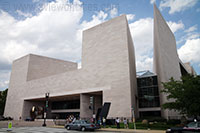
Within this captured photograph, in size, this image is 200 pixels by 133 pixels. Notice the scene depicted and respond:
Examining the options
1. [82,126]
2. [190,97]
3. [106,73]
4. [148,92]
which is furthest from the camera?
[148,92]

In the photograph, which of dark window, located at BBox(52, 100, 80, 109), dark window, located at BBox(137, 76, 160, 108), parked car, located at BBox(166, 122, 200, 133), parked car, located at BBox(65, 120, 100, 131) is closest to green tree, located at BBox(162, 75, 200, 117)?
parked car, located at BBox(166, 122, 200, 133)

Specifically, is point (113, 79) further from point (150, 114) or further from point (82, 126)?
point (82, 126)

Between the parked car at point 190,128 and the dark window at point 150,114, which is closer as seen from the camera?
the parked car at point 190,128

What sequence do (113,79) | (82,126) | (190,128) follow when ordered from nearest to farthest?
1. (190,128)
2. (82,126)
3. (113,79)

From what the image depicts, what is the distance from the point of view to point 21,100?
59.5 metres

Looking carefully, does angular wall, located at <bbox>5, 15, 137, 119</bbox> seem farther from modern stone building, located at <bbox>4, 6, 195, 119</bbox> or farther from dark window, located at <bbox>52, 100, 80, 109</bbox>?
dark window, located at <bbox>52, 100, 80, 109</bbox>

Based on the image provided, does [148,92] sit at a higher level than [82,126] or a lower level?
higher

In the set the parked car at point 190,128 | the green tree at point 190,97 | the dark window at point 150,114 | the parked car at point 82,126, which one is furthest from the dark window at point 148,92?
the parked car at point 190,128

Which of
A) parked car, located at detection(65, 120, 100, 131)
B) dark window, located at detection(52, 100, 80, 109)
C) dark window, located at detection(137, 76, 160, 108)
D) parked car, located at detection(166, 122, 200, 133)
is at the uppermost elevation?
dark window, located at detection(137, 76, 160, 108)

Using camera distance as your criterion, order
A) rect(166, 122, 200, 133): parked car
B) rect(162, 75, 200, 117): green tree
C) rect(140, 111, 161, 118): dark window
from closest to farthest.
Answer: rect(166, 122, 200, 133): parked car, rect(162, 75, 200, 117): green tree, rect(140, 111, 161, 118): dark window

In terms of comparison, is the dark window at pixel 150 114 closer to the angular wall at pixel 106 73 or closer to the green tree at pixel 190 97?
the angular wall at pixel 106 73

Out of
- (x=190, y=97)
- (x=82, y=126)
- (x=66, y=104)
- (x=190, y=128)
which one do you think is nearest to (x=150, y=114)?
(x=190, y=97)

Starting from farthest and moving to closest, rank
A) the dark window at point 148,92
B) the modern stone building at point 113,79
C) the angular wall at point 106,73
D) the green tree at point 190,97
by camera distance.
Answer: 1. the dark window at point 148,92
2. the modern stone building at point 113,79
3. the angular wall at point 106,73
4. the green tree at point 190,97

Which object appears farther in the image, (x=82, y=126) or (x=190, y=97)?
(x=190, y=97)
